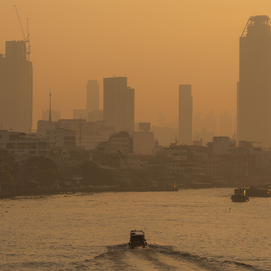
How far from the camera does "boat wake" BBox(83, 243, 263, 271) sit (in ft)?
190

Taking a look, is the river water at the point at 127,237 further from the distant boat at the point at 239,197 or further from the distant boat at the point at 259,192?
the distant boat at the point at 259,192

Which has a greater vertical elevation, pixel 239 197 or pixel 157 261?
pixel 239 197

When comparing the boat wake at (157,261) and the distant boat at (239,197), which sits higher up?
the distant boat at (239,197)

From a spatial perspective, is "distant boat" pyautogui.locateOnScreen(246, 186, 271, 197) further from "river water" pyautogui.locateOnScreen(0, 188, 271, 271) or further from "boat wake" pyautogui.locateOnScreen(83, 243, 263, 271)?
"boat wake" pyautogui.locateOnScreen(83, 243, 263, 271)

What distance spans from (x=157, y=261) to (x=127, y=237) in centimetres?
1868

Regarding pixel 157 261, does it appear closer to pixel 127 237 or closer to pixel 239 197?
pixel 127 237

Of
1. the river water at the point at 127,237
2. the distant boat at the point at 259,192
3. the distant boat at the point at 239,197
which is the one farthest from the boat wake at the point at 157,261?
the distant boat at the point at 259,192

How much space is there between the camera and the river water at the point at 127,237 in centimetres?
6088

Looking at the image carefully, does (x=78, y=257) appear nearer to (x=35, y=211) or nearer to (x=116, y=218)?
(x=116, y=218)

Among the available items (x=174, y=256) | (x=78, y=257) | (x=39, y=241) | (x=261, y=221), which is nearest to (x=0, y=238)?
(x=39, y=241)

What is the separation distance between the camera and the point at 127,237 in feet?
258

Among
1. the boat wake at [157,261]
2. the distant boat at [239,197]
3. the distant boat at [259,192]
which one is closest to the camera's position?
the boat wake at [157,261]

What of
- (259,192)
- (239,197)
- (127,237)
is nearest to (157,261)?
(127,237)

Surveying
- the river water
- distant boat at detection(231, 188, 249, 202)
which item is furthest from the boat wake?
distant boat at detection(231, 188, 249, 202)
